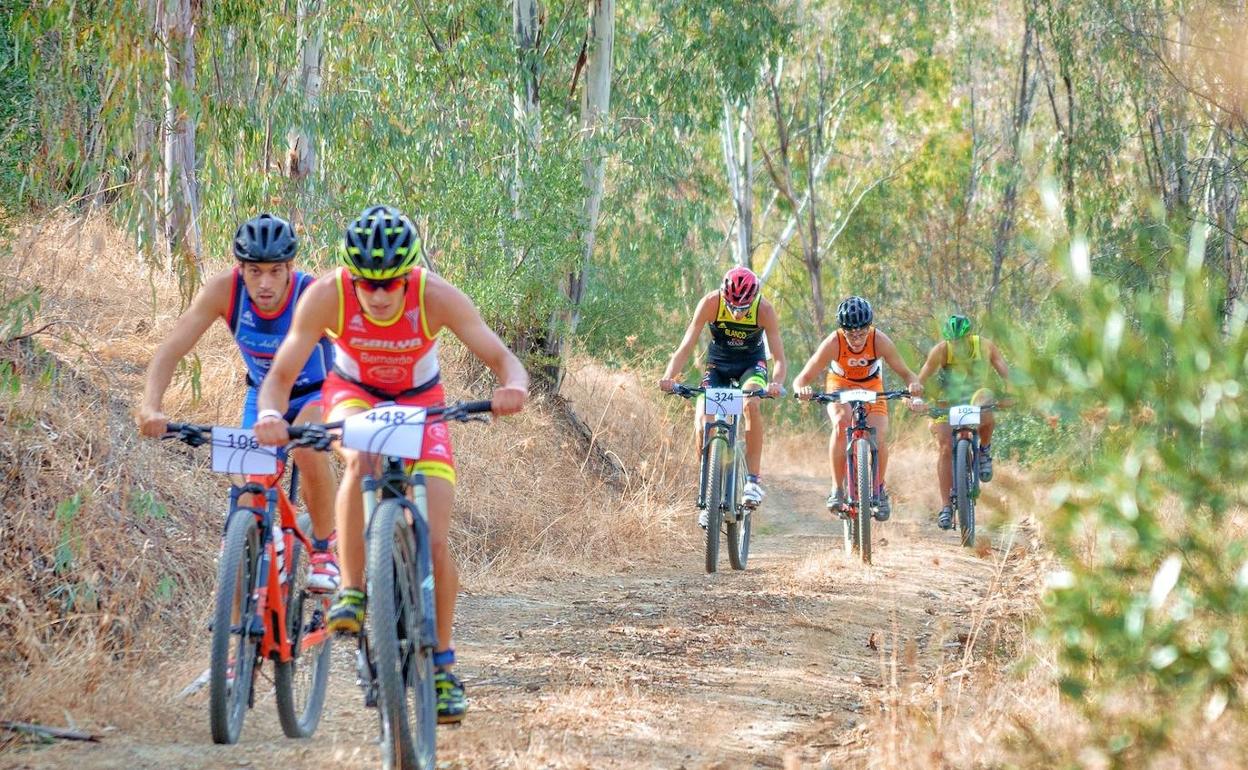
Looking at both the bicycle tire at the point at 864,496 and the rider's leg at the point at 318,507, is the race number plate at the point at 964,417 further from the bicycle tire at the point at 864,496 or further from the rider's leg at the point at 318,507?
the rider's leg at the point at 318,507

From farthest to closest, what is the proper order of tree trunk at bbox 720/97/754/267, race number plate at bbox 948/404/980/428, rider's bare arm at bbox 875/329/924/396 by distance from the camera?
tree trunk at bbox 720/97/754/267, race number plate at bbox 948/404/980/428, rider's bare arm at bbox 875/329/924/396

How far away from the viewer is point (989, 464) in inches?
513

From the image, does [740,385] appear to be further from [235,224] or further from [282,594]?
[282,594]

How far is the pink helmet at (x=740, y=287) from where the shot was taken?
1084 cm

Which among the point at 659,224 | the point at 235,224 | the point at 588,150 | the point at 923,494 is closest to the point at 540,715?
the point at 235,224

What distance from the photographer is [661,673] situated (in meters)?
7.29

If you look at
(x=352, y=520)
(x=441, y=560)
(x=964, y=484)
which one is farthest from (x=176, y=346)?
(x=964, y=484)

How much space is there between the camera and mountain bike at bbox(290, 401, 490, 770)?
469cm

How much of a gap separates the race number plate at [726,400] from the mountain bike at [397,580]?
5.68m

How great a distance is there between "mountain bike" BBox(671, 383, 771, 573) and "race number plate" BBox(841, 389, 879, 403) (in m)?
0.66

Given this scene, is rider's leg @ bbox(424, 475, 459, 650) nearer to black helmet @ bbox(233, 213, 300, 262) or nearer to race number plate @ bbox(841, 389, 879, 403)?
black helmet @ bbox(233, 213, 300, 262)

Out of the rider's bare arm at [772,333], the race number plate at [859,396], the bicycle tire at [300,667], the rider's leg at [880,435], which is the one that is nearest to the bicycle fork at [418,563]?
the bicycle tire at [300,667]

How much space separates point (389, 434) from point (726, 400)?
5.93 meters

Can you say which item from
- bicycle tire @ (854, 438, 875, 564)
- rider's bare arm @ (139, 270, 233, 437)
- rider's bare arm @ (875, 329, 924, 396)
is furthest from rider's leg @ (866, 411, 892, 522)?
rider's bare arm @ (139, 270, 233, 437)
